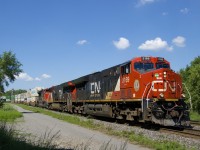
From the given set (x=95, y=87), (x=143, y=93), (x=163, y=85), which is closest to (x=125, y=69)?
(x=143, y=93)

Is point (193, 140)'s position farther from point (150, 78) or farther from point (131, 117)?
point (131, 117)

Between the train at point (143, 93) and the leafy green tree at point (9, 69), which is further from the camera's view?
the leafy green tree at point (9, 69)

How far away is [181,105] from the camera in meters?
19.2

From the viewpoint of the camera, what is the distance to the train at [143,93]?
18656mm

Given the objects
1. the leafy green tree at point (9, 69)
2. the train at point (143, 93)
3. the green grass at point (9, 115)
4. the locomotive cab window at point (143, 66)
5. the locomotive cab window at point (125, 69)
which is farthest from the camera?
the leafy green tree at point (9, 69)

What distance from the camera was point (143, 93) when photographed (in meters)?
19.3

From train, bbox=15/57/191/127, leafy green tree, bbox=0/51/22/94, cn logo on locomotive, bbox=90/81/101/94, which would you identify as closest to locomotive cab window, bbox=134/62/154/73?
train, bbox=15/57/191/127

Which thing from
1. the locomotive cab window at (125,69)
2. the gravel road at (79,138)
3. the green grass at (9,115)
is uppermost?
the locomotive cab window at (125,69)

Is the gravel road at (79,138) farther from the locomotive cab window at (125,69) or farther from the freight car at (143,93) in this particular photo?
the locomotive cab window at (125,69)

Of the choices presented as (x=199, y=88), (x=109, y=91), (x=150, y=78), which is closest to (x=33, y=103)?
(x=199, y=88)

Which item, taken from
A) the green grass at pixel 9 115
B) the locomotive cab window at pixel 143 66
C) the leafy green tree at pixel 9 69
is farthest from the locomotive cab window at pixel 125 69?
the leafy green tree at pixel 9 69

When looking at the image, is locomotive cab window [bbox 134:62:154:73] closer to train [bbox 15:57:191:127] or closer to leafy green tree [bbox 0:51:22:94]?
train [bbox 15:57:191:127]

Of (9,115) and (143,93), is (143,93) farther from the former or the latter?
(9,115)

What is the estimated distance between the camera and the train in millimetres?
18656
